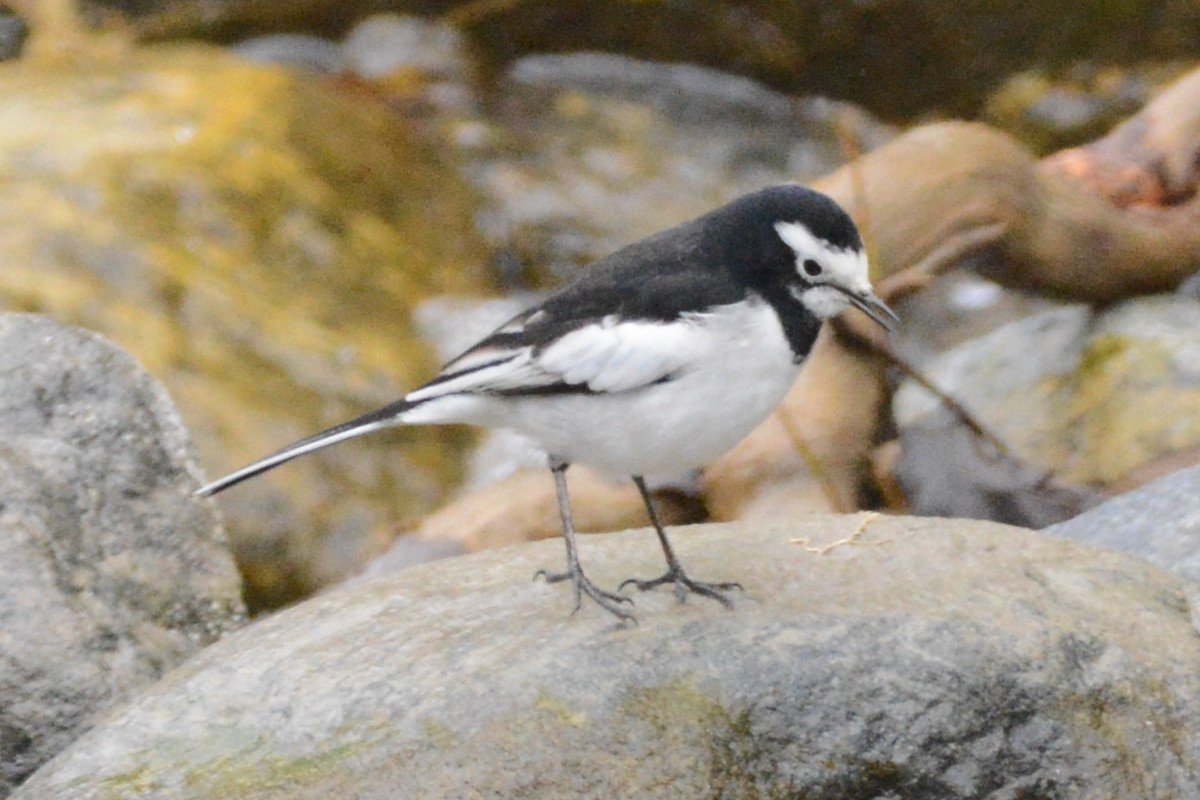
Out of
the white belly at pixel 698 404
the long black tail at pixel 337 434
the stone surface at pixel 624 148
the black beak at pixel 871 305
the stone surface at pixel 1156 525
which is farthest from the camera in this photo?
the stone surface at pixel 624 148

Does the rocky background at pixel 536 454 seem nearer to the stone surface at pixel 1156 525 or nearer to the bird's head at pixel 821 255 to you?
the stone surface at pixel 1156 525

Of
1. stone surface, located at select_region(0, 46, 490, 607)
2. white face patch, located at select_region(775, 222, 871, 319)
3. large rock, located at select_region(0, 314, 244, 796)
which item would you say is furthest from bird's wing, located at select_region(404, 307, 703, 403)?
stone surface, located at select_region(0, 46, 490, 607)

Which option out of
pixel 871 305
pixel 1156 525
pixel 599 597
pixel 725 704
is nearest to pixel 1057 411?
pixel 1156 525

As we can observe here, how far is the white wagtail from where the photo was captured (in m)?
3.72

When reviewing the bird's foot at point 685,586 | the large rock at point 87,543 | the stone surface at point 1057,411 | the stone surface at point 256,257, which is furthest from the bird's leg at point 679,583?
the stone surface at point 256,257

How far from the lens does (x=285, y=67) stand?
10.1 m

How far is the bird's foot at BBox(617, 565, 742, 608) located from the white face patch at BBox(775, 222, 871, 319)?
2.55 feet

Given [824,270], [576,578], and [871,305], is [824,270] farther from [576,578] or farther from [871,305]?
[576,578]

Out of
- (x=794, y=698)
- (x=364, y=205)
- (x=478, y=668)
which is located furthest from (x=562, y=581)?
(x=364, y=205)

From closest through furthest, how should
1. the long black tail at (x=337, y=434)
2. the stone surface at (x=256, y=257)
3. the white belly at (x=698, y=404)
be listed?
the white belly at (x=698, y=404) < the long black tail at (x=337, y=434) < the stone surface at (x=256, y=257)

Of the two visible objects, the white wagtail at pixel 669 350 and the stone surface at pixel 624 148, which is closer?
the white wagtail at pixel 669 350

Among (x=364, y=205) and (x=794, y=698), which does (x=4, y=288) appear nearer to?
(x=364, y=205)

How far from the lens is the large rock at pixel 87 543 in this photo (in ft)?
13.3

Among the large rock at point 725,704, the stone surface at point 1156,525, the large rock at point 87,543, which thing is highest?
the large rock at point 87,543
